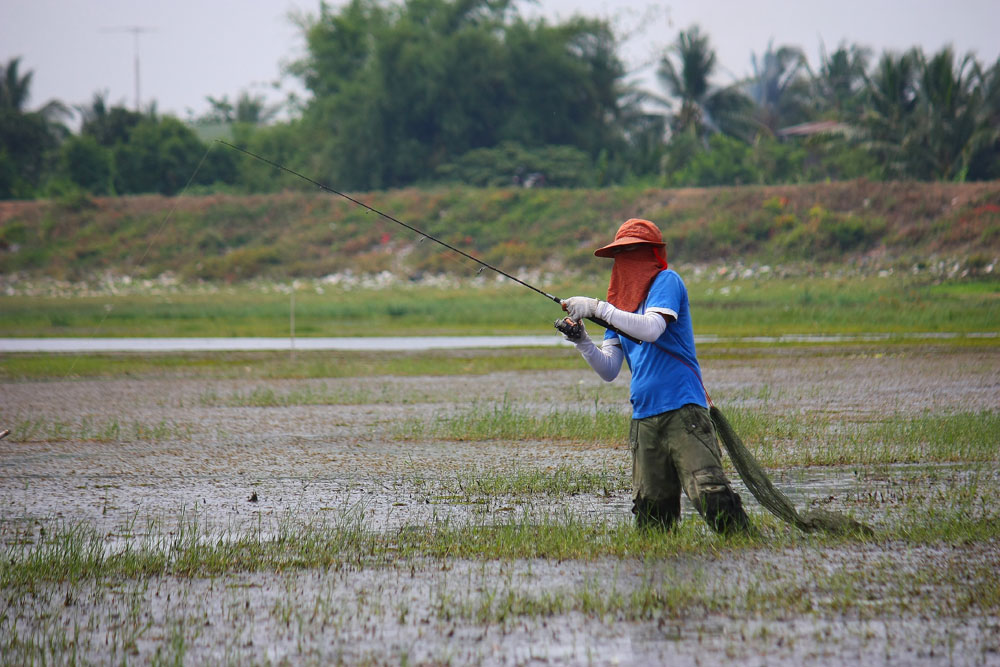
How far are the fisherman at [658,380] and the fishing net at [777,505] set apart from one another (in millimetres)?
339

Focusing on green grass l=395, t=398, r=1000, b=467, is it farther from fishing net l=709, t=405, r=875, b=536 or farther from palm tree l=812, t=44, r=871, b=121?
palm tree l=812, t=44, r=871, b=121

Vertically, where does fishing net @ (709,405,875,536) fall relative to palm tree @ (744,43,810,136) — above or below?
below

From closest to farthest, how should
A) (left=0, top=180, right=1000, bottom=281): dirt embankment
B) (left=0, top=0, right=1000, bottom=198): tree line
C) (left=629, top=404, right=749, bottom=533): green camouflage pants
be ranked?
1. (left=629, top=404, right=749, bottom=533): green camouflage pants
2. (left=0, top=180, right=1000, bottom=281): dirt embankment
3. (left=0, top=0, right=1000, bottom=198): tree line

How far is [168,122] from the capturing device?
200 feet

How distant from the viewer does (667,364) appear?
20.2ft

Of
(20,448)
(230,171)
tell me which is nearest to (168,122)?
(230,171)

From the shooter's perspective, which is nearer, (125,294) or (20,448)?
(20,448)

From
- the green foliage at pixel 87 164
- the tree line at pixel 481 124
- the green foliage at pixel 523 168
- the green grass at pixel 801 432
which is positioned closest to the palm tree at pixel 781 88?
the tree line at pixel 481 124

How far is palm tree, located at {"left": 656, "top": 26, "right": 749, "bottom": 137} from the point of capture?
58.5 m

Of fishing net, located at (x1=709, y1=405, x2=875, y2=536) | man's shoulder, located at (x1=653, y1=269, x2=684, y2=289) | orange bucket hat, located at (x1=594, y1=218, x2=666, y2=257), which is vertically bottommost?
fishing net, located at (x1=709, y1=405, x2=875, y2=536)

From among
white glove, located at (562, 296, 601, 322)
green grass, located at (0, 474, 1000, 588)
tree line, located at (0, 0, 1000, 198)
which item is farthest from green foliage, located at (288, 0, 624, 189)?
white glove, located at (562, 296, 601, 322)

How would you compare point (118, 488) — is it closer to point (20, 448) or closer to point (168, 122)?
point (20, 448)

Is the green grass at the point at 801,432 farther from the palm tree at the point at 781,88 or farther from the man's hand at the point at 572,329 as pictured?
the palm tree at the point at 781,88

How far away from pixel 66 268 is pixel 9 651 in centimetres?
4789
